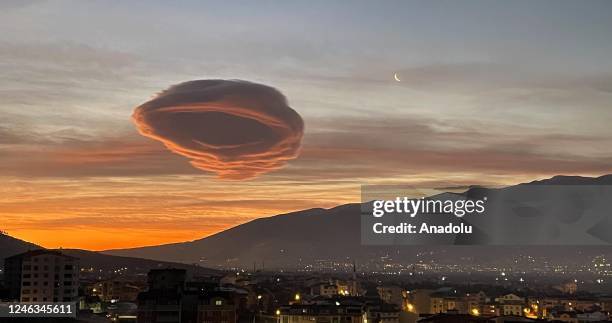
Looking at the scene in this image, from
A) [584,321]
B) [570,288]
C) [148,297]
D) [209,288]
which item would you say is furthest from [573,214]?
[148,297]

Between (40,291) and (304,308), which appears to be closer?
(304,308)

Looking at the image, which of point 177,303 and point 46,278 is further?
point 46,278

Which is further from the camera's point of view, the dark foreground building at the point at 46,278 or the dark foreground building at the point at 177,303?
the dark foreground building at the point at 46,278

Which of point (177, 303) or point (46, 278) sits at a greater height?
point (46, 278)

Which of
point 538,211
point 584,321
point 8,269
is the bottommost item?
point 584,321

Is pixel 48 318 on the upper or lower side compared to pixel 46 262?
lower

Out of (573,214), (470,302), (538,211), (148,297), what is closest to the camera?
(148,297)

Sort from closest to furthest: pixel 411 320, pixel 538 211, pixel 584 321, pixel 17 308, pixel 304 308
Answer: pixel 17 308 < pixel 304 308 < pixel 584 321 < pixel 411 320 < pixel 538 211

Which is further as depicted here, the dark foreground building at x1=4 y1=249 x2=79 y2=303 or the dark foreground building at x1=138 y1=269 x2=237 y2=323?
the dark foreground building at x1=4 y1=249 x2=79 y2=303

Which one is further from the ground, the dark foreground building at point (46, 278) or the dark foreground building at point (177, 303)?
the dark foreground building at point (46, 278)

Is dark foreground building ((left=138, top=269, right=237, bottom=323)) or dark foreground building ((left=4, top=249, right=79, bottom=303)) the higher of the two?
dark foreground building ((left=4, top=249, right=79, bottom=303))

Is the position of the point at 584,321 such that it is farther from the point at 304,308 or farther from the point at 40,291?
the point at 40,291
